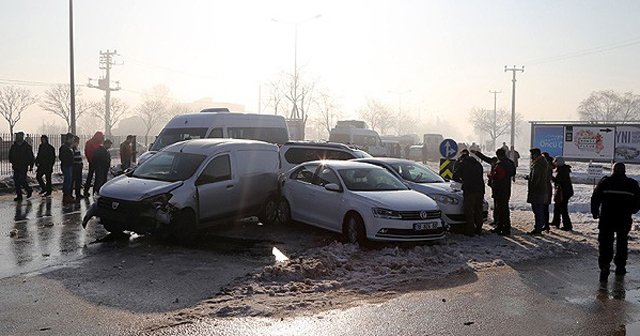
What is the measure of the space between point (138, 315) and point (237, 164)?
583 cm

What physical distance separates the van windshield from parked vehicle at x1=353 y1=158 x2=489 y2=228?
5.86 meters

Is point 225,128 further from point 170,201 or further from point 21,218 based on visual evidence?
point 170,201

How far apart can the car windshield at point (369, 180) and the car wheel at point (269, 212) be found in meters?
1.92

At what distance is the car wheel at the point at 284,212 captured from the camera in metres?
12.5

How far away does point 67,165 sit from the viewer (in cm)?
1653

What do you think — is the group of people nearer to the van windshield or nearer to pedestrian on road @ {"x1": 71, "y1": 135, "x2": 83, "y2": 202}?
pedestrian on road @ {"x1": 71, "y1": 135, "x2": 83, "y2": 202}

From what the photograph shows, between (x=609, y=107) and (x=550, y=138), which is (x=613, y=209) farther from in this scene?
(x=609, y=107)

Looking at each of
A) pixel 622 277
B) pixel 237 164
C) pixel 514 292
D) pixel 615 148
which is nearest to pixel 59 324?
A: pixel 514 292

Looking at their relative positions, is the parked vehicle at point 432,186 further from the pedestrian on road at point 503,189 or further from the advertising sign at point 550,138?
the advertising sign at point 550,138

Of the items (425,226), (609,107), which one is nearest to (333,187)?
(425,226)

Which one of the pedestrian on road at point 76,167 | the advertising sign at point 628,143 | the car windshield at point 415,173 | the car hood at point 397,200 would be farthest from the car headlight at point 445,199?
the advertising sign at point 628,143

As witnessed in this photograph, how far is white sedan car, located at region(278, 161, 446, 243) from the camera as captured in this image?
10188mm

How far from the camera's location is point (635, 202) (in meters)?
8.71

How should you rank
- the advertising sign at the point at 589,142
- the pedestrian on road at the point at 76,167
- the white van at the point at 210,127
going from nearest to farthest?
the pedestrian on road at the point at 76,167 < the white van at the point at 210,127 < the advertising sign at the point at 589,142
